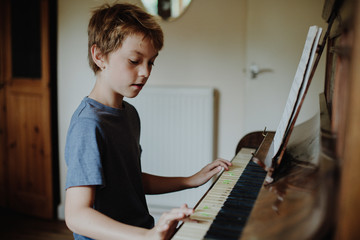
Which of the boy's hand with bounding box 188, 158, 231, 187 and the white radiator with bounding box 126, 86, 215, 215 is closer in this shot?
the boy's hand with bounding box 188, 158, 231, 187

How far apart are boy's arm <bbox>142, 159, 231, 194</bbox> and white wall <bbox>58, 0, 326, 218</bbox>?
47.2 inches

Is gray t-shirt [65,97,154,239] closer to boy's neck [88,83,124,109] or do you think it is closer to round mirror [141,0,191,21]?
boy's neck [88,83,124,109]

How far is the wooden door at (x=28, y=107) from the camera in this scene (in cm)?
276

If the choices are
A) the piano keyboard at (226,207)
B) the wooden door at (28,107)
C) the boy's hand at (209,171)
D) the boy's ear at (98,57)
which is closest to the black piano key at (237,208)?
the piano keyboard at (226,207)

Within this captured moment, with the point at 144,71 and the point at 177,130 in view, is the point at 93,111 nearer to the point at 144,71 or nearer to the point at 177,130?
the point at 144,71

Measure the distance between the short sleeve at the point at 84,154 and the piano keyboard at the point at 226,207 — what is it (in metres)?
0.28

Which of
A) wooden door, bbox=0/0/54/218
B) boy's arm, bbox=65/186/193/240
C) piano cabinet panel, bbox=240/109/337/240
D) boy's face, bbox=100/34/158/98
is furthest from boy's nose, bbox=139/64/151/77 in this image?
wooden door, bbox=0/0/54/218

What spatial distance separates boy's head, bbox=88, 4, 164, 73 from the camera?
120 centimetres

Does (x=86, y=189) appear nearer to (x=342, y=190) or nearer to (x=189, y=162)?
(x=342, y=190)

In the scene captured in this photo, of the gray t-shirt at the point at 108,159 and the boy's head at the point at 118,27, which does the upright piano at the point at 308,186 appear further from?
the boy's head at the point at 118,27

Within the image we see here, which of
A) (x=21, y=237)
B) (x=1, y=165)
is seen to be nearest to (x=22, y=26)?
(x=1, y=165)

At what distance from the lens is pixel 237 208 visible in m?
0.90

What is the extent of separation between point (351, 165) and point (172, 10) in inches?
90.7

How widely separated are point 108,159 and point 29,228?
6.50ft
